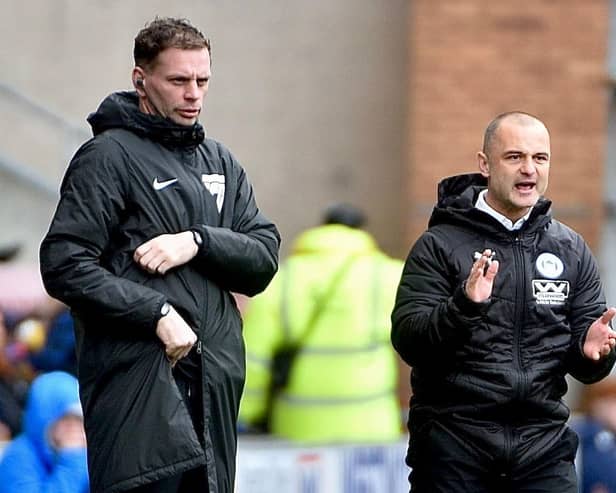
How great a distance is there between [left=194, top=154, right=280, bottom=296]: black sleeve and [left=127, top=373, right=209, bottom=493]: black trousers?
1.02 ft

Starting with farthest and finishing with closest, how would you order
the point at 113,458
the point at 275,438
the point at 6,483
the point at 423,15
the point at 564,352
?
the point at 423,15, the point at 275,438, the point at 6,483, the point at 564,352, the point at 113,458

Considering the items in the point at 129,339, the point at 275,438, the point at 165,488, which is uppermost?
the point at 129,339

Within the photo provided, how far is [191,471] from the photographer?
479 centimetres

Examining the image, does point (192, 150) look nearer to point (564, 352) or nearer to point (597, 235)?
point (564, 352)

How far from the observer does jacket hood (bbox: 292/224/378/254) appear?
8031 mm

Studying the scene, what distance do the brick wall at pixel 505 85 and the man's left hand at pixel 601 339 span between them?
5.35m

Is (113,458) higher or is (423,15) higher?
(423,15)

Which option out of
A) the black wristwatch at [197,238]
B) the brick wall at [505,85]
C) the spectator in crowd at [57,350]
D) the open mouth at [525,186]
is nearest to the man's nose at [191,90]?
the black wristwatch at [197,238]

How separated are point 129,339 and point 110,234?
30cm

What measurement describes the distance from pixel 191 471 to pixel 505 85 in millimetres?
6088

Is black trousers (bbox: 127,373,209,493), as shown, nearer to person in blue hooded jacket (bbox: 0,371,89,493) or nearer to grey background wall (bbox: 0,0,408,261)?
person in blue hooded jacket (bbox: 0,371,89,493)

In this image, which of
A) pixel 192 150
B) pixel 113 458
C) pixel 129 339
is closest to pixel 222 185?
pixel 192 150

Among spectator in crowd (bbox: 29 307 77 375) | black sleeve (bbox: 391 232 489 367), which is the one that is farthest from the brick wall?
black sleeve (bbox: 391 232 489 367)

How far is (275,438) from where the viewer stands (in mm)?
8156
